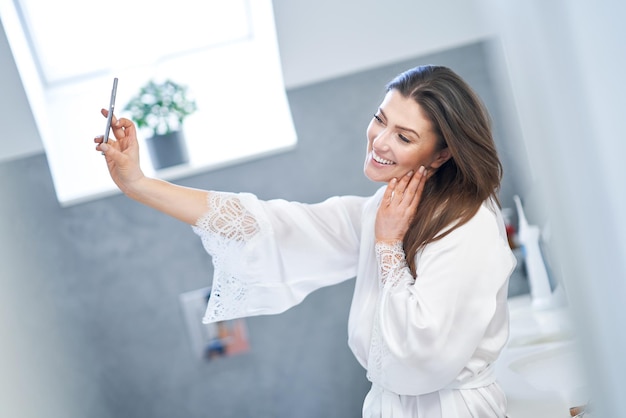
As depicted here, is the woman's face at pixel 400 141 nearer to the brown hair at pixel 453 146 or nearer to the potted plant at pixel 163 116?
the brown hair at pixel 453 146

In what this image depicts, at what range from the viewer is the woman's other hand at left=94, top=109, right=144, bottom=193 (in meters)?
1.45

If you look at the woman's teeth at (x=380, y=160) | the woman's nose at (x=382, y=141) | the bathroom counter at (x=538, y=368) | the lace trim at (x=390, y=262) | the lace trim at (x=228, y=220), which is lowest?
the bathroom counter at (x=538, y=368)

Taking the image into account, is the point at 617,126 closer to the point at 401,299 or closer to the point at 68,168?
the point at 401,299

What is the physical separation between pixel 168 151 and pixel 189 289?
0.48m

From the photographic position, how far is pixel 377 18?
229cm

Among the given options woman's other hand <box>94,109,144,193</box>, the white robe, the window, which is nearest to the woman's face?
the white robe

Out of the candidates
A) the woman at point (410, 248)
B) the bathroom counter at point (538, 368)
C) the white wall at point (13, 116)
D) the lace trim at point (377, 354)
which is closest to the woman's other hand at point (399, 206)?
the woman at point (410, 248)

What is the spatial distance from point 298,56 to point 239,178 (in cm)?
46

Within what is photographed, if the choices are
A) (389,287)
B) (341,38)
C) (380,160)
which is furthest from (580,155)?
(341,38)

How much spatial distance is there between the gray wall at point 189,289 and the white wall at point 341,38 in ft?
0.15

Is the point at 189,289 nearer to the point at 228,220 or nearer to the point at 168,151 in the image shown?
the point at 168,151

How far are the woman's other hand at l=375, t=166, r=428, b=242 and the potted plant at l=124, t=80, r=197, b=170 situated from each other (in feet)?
3.47

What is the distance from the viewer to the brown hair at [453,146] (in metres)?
1.47

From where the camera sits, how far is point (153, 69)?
260 centimetres
